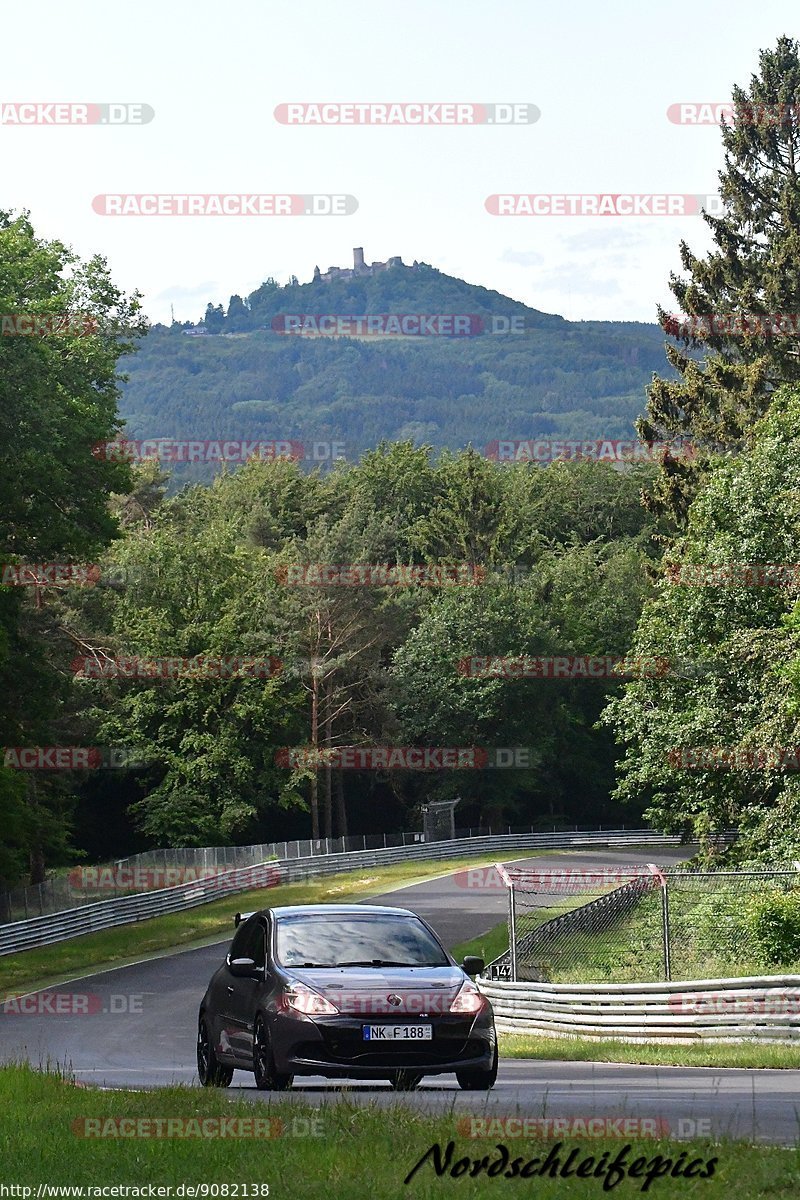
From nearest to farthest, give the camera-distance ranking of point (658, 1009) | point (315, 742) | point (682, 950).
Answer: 1. point (658, 1009)
2. point (682, 950)
3. point (315, 742)

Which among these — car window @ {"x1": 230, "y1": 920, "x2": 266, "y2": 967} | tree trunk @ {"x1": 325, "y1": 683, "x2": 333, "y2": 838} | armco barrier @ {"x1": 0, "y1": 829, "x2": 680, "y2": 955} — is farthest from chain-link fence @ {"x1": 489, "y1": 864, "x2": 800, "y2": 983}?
tree trunk @ {"x1": 325, "y1": 683, "x2": 333, "y2": 838}

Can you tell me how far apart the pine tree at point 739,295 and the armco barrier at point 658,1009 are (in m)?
29.7

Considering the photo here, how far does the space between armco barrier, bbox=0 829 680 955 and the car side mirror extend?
27852 millimetres

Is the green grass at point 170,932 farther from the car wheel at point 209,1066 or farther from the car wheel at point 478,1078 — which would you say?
the car wheel at point 478,1078

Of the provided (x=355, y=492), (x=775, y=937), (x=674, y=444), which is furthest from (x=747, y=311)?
(x=355, y=492)

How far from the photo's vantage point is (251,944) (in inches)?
550

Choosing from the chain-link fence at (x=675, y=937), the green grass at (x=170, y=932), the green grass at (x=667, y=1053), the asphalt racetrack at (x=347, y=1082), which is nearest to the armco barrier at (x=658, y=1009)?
the green grass at (x=667, y=1053)

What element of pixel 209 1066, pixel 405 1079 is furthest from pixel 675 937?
pixel 405 1079

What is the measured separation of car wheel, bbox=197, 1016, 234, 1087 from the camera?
13844 mm

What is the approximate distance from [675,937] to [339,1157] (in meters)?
18.0

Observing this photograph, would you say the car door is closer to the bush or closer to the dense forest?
the bush

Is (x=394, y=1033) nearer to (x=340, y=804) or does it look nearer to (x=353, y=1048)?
(x=353, y=1048)

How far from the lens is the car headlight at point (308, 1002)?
12.1m

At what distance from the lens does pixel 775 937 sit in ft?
74.5
